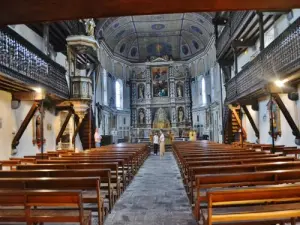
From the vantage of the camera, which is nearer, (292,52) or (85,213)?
(85,213)

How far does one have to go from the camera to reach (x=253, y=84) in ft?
43.0

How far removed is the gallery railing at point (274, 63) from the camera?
9047 mm

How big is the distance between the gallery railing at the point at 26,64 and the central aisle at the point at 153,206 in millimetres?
4620

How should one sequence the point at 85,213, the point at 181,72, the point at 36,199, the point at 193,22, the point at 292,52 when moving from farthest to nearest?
the point at 181,72
the point at 193,22
the point at 292,52
the point at 85,213
the point at 36,199

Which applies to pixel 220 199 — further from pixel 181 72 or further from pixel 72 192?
pixel 181 72

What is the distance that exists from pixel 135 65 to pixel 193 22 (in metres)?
9.16

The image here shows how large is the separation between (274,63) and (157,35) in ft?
74.4

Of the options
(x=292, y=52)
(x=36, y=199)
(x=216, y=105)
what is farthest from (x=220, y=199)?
(x=216, y=105)

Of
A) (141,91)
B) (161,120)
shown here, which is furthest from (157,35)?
(161,120)

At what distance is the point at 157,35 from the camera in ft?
106

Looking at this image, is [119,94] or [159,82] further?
[159,82]

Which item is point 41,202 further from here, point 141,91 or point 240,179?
point 141,91

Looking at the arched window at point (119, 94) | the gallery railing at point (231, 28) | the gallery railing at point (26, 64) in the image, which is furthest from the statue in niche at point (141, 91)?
the gallery railing at point (26, 64)

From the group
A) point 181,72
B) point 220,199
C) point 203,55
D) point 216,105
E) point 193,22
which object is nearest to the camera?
point 220,199
